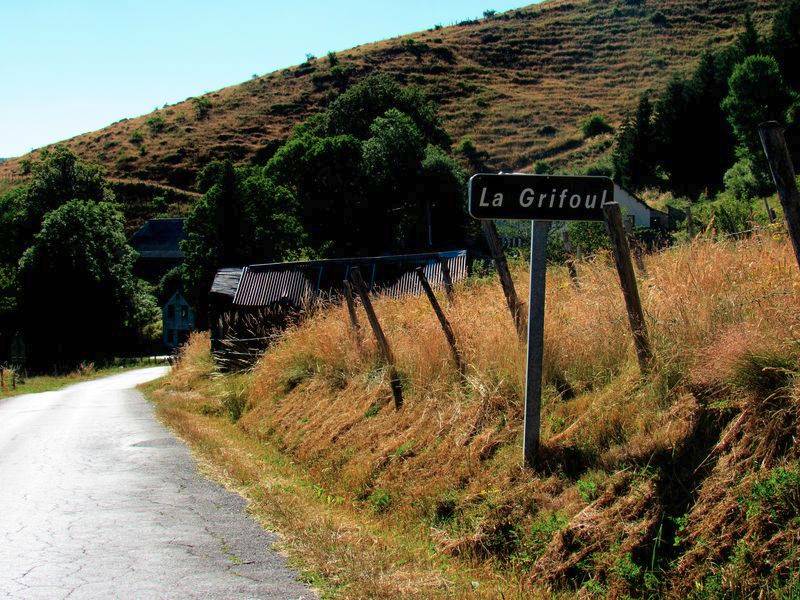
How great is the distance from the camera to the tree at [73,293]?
60000mm

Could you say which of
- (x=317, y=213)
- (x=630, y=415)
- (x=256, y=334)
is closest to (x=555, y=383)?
(x=630, y=415)

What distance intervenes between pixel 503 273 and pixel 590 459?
7.52 feet

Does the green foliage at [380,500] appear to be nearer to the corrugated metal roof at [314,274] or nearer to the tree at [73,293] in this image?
the corrugated metal roof at [314,274]

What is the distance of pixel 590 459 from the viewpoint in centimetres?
593

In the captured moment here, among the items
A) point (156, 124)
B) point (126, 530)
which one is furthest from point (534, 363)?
point (156, 124)

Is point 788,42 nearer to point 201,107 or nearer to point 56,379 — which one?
point 56,379

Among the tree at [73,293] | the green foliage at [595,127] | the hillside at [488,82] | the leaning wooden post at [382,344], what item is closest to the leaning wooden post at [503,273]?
the leaning wooden post at [382,344]

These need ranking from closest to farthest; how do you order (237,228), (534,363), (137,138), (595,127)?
(534,363), (237,228), (595,127), (137,138)

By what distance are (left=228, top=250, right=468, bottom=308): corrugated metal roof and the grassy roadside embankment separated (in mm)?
10565

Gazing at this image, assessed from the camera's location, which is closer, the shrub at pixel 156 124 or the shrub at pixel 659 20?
the shrub at pixel 659 20

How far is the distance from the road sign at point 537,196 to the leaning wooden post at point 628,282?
16 cm

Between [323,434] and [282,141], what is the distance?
87711 mm

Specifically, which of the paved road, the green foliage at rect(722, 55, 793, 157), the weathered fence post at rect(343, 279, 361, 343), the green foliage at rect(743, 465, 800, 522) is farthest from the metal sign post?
the green foliage at rect(722, 55, 793, 157)

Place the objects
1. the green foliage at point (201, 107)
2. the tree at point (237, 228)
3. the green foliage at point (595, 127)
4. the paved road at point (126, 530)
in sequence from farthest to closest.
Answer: the green foliage at point (201, 107) → the green foliage at point (595, 127) → the tree at point (237, 228) → the paved road at point (126, 530)
